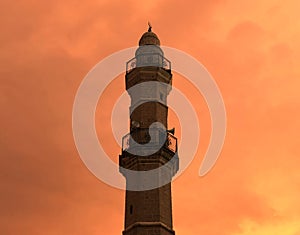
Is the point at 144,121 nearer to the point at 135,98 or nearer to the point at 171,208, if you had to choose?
the point at 135,98

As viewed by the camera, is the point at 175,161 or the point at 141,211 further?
the point at 175,161

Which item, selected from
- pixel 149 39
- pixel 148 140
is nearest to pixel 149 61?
pixel 149 39

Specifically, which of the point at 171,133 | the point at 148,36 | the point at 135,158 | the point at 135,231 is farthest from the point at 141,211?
the point at 148,36

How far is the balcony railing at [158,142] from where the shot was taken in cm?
4513

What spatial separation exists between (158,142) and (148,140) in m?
0.84

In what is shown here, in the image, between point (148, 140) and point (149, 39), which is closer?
point (148, 140)

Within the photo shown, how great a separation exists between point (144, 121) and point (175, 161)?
4.21 meters

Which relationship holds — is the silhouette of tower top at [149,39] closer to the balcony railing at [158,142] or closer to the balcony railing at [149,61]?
the balcony railing at [149,61]

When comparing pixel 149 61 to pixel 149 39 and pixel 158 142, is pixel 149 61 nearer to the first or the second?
pixel 149 39

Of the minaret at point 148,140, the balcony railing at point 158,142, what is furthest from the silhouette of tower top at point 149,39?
the balcony railing at point 158,142

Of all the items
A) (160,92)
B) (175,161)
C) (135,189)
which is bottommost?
(135,189)

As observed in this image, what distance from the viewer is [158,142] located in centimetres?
4528

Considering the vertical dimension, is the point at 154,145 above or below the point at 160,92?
below

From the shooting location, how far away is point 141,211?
4228 centimetres
